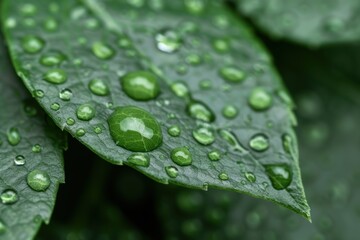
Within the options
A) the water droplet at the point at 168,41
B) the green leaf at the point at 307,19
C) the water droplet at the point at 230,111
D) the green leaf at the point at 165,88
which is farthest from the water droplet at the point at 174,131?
the green leaf at the point at 307,19

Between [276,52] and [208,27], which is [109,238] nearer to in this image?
[208,27]

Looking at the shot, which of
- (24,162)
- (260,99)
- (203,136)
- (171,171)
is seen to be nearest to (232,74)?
(260,99)

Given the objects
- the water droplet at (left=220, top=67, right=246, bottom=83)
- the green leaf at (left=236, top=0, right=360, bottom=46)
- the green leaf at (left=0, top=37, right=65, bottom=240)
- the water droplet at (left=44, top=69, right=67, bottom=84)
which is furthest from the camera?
the green leaf at (left=236, top=0, right=360, bottom=46)

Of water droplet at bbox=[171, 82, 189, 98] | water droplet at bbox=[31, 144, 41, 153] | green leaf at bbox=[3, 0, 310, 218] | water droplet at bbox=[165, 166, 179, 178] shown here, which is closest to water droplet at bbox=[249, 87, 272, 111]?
green leaf at bbox=[3, 0, 310, 218]

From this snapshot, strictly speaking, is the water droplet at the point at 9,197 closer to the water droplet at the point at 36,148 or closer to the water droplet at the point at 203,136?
the water droplet at the point at 36,148

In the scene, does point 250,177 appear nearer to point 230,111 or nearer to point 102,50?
point 230,111

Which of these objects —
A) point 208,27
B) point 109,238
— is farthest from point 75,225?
point 208,27

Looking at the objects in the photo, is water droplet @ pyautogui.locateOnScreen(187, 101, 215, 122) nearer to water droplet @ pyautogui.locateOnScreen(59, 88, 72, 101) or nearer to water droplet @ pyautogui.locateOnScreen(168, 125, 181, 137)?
water droplet @ pyautogui.locateOnScreen(168, 125, 181, 137)
